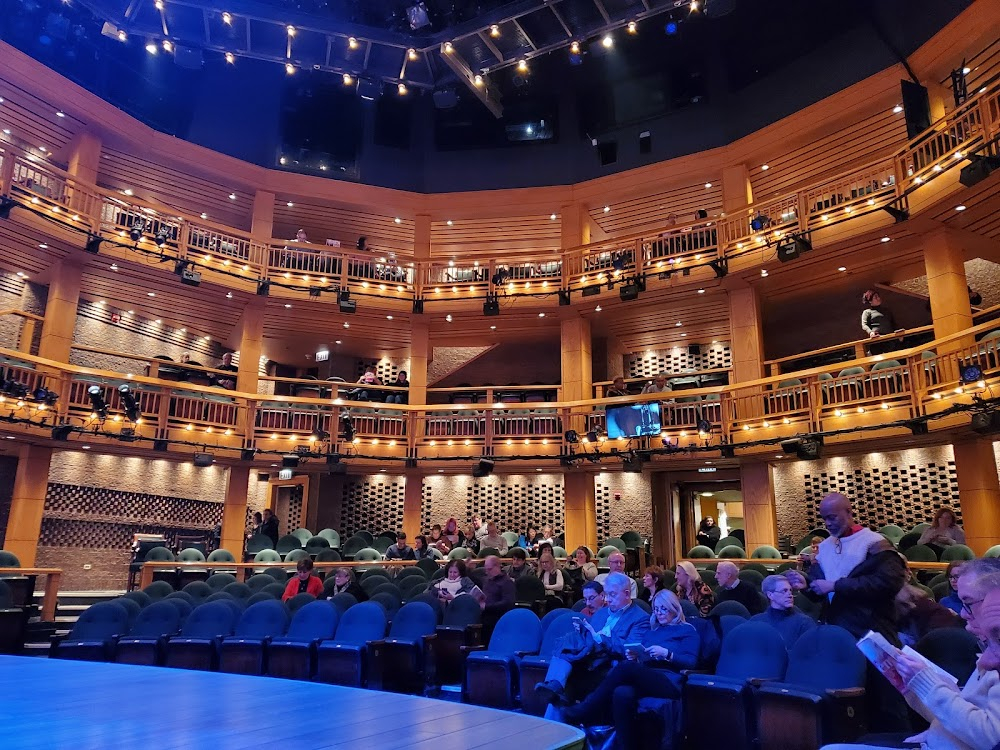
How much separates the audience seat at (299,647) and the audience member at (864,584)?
Answer: 12.5ft

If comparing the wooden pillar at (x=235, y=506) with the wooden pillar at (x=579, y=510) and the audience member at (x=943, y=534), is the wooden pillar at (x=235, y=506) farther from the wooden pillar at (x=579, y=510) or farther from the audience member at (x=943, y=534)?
the audience member at (x=943, y=534)

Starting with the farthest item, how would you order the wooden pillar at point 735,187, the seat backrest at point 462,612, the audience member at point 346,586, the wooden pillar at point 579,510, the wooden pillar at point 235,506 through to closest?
the wooden pillar at point 735,187
the wooden pillar at point 579,510
the wooden pillar at point 235,506
the audience member at point 346,586
the seat backrest at point 462,612

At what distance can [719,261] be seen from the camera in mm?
12969

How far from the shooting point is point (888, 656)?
2.11 m

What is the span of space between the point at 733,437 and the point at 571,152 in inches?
309

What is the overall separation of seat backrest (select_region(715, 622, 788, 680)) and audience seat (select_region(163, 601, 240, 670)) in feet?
12.9

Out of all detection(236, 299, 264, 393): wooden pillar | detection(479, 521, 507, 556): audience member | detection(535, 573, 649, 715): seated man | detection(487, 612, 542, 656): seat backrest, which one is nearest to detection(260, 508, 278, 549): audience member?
detection(236, 299, 264, 393): wooden pillar

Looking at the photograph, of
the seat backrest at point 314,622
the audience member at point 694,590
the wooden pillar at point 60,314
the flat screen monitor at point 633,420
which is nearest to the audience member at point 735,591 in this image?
the audience member at point 694,590

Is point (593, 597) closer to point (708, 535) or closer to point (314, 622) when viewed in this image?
point (314, 622)

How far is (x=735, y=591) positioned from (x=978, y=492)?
6.19m

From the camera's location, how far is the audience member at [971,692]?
6.48ft

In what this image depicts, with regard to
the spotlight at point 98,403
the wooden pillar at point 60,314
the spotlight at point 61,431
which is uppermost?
the wooden pillar at point 60,314

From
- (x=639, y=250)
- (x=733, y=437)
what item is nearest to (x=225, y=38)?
(x=639, y=250)

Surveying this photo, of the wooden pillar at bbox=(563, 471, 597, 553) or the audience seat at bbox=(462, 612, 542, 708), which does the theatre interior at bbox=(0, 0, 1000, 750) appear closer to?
the wooden pillar at bbox=(563, 471, 597, 553)
